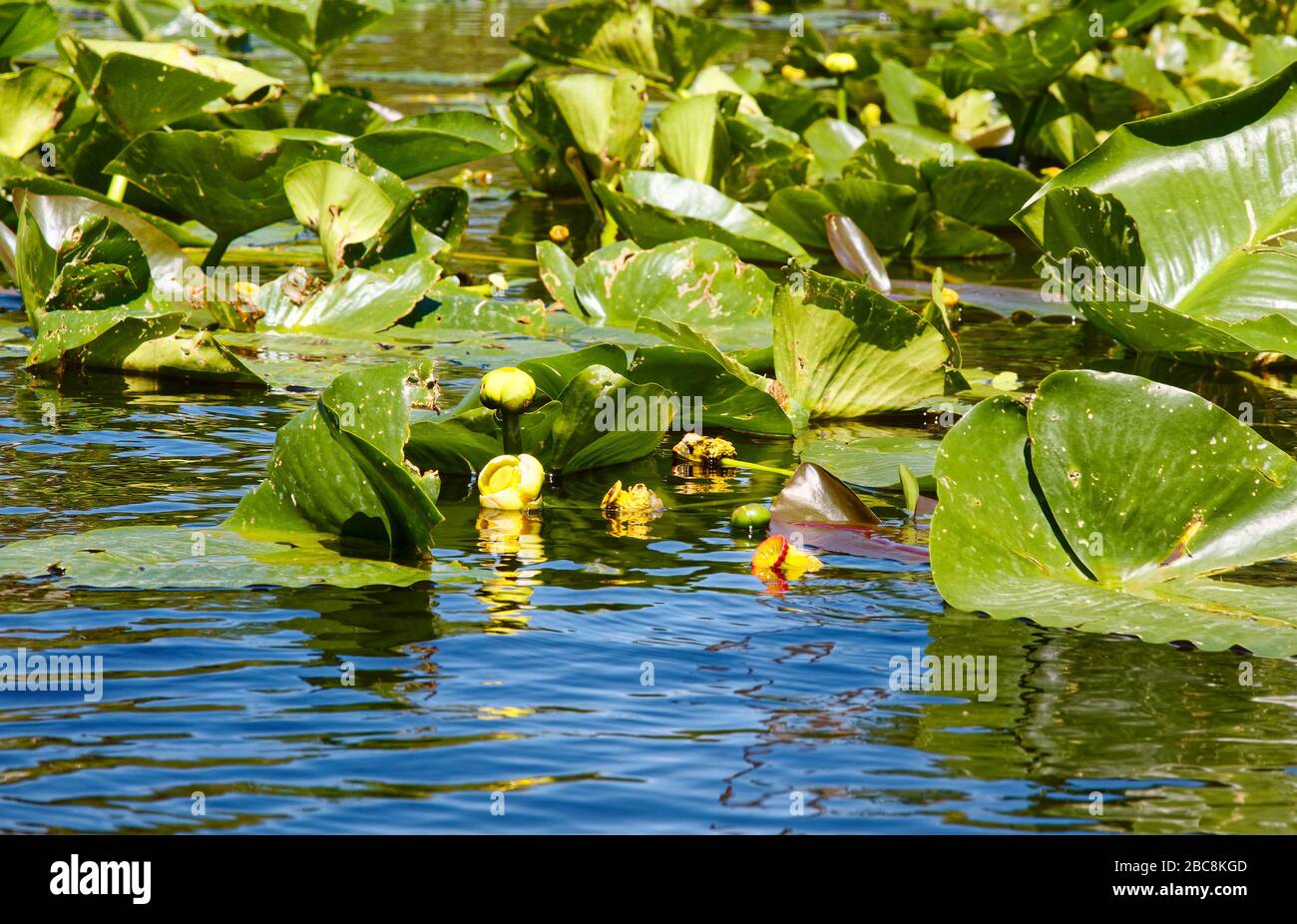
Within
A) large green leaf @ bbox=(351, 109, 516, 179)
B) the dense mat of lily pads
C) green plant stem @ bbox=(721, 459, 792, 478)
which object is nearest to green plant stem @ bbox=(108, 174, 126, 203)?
the dense mat of lily pads

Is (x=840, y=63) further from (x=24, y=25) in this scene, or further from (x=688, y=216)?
(x=24, y=25)

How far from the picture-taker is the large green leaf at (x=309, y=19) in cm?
706

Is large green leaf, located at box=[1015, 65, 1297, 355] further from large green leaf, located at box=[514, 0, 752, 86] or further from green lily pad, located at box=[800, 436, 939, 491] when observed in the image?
large green leaf, located at box=[514, 0, 752, 86]

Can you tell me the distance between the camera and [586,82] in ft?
19.7

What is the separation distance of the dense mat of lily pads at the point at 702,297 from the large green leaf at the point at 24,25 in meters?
0.02

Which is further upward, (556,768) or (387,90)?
(387,90)

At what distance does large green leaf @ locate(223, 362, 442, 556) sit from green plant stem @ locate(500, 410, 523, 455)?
357mm

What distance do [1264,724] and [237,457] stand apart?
2342mm

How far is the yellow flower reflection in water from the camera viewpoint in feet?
9.64

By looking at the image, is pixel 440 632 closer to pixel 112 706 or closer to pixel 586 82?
pixel 112 706

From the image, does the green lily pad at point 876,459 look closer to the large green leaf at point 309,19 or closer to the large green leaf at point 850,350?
A: the large green leaf at point 850,350

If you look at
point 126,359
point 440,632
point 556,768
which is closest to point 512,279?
point 126,359

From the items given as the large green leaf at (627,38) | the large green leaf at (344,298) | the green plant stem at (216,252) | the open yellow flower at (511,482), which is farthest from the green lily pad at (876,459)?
the large green leaf at (627,38)

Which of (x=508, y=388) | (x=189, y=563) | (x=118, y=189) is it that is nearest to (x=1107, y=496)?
(x=508, y=388)
